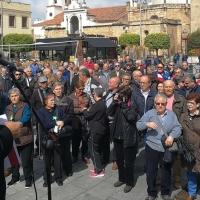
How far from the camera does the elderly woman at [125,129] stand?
5254 millimetres

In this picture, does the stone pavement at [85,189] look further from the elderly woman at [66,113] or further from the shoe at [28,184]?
the elderly woman at [66,113]

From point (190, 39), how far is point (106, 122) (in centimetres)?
4263

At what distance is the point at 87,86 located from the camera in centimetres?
743

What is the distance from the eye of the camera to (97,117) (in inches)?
230

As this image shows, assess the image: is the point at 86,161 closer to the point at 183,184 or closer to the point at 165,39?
the point at 183,184

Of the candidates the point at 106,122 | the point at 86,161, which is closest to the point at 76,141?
the point at 86,161

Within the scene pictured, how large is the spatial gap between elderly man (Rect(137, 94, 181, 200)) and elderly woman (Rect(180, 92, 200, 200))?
176 mm

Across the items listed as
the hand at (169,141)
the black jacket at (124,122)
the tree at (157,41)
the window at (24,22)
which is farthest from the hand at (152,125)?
the window at (24,22)

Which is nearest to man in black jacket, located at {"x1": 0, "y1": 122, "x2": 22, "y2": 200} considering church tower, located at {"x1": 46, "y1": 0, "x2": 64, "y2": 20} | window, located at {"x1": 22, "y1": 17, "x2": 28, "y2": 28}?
window, located at {"x1": 22, "y1": 17, "x2": 28, "y2": 28}

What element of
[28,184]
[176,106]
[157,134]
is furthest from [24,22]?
[157,134]

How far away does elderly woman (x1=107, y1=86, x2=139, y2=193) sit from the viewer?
5254 millimetres

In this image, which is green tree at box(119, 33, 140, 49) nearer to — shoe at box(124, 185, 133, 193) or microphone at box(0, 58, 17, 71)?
shoe at box(124, 185, 133, 193)

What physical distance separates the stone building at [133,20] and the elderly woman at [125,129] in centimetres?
4429

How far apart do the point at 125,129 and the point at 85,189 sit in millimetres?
1195
